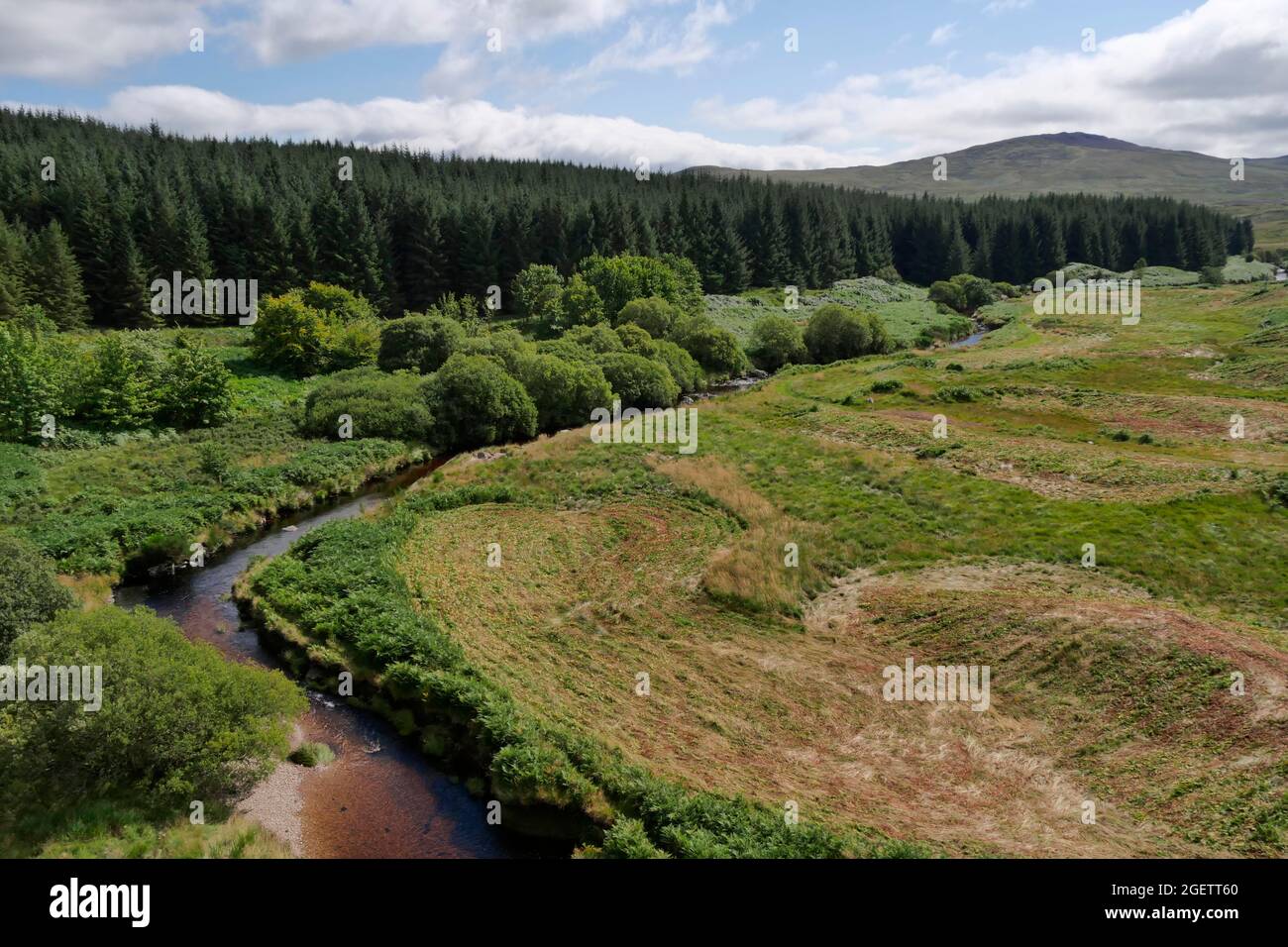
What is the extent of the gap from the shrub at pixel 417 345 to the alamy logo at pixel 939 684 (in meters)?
52.0

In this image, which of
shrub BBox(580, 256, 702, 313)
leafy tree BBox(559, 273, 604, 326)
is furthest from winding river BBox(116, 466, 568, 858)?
shrub BBox(580, 256, 702, 313)

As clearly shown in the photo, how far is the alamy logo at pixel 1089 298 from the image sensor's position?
368 ft

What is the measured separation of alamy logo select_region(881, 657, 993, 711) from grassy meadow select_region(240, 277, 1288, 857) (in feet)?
1.71

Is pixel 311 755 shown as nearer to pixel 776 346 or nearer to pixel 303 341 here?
pixel 303 341

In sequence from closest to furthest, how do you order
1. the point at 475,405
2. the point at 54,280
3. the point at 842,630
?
the point at 842,630, the point at 475,405, the point at 54,280

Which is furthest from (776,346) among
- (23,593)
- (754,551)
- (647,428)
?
(23,593)

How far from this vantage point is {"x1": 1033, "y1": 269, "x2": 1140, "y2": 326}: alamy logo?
112250 millimetres

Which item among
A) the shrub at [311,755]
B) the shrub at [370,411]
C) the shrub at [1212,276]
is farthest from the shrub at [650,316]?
the shrub at [1212,276]

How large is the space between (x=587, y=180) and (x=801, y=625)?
457ft

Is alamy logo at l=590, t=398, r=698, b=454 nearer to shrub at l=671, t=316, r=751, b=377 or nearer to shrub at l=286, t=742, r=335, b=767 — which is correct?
shrub at l=671, t=316, r=751, b=377
